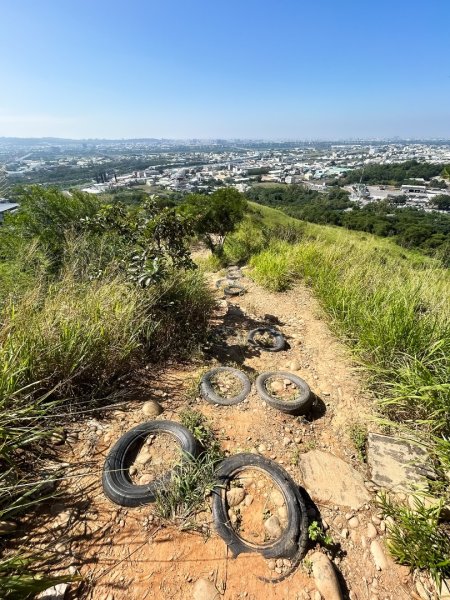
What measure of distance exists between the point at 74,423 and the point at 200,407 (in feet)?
3.19

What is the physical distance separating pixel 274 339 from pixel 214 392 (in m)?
1.34

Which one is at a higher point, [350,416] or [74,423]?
[74,423]

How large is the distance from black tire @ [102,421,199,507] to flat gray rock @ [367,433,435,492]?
1.29 metres

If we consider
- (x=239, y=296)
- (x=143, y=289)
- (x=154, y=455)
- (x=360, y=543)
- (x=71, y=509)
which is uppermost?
(x=143, y=289)

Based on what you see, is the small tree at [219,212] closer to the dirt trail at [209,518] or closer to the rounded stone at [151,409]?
the dirt trail at [209,518]

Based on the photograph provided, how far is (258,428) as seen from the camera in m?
2.14

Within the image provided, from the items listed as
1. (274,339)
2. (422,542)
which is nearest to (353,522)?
(422,542)

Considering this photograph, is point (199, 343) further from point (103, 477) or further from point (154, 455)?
point (103, 477)

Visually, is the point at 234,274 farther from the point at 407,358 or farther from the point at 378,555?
the point at 378,555

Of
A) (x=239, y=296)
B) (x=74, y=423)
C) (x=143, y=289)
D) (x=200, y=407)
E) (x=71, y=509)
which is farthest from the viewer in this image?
(x=239, y=296)

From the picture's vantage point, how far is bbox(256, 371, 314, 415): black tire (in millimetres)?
2295

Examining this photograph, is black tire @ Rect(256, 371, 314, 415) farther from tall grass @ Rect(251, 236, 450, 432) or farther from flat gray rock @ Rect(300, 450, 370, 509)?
tall grass @ Rect(251, 236, 450, 432)

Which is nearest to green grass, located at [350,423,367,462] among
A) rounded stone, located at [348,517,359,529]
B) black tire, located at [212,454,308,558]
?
rounded stone, located at [348,517,359,529]

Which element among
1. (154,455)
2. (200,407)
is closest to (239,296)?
(200,407)
